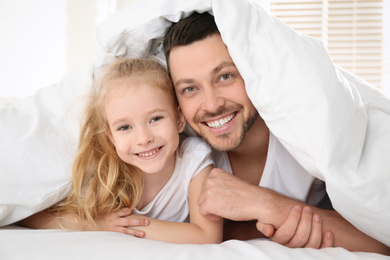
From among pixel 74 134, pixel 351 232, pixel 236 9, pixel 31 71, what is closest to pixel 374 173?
pixel 351 232

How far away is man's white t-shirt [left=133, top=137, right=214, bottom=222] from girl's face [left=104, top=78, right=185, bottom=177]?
117 mm

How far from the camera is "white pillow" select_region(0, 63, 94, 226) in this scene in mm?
1135

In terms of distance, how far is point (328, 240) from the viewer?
3.39 ft

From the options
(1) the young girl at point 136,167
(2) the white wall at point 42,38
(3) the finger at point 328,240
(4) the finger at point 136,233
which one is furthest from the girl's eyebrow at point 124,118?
(2) the white wall at point 42,38

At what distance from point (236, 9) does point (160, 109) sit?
1.24 ft

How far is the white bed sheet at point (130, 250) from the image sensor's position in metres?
0.81

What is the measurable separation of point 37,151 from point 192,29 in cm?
61

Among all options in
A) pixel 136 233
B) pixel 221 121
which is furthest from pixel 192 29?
pixel 136 233

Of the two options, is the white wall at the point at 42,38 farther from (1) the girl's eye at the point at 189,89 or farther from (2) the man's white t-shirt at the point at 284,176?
(2) the man's white t-shirt at the point at 284,176

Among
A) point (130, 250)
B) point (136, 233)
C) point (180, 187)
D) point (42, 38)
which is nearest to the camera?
point (130, 250)

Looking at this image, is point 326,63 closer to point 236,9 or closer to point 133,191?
point 236,9

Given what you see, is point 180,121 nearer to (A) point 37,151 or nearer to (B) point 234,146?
(B) point 234,146

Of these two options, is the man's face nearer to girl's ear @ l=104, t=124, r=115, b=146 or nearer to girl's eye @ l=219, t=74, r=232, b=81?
girl's eye @ l=219, t=74, r=232, b=81

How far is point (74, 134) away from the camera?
126 cm
